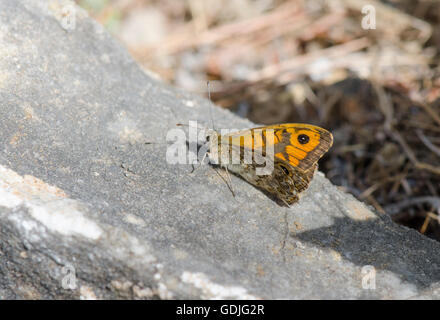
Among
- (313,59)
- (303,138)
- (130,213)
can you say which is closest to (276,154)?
(303,138)

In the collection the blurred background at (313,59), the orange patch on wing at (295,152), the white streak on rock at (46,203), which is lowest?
the white streak on rock at (46,203)

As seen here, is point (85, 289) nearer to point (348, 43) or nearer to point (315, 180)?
point (315, 180)

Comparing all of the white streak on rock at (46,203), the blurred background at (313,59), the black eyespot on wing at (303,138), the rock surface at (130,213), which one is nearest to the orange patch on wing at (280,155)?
the black eyespot on wing at (303,138)

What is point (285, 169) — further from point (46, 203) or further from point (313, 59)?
point (313, 59)

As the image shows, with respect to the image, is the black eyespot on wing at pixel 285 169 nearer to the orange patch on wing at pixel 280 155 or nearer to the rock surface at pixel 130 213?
the orange patch on wing at pixel 280 155

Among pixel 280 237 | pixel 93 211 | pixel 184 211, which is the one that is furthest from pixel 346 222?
pixel 93 211

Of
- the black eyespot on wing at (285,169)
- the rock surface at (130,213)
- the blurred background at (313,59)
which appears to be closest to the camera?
the rock surface at (130,213)
